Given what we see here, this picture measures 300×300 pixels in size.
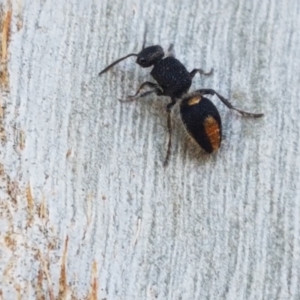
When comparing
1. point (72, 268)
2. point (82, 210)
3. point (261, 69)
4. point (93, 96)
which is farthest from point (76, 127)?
point (261, 69)

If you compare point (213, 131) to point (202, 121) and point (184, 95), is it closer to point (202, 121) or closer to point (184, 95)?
point (202, 121)

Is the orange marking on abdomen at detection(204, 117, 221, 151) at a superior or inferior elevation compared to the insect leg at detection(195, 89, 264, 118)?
inferior

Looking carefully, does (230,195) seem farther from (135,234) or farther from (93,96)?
(93,96)

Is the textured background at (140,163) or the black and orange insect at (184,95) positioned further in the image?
the black and orange insect at (184,95)

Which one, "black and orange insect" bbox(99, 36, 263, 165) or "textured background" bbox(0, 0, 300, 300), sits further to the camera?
"black and orange insect" bbox(99, 36, 263, 165)

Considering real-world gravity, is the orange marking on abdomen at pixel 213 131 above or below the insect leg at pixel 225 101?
below

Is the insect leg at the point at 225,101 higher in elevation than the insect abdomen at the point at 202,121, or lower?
higher

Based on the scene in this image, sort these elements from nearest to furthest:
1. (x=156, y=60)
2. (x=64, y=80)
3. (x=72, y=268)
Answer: (x=72, y=268)
(x=64, y=80)
(x=156, y=60)
